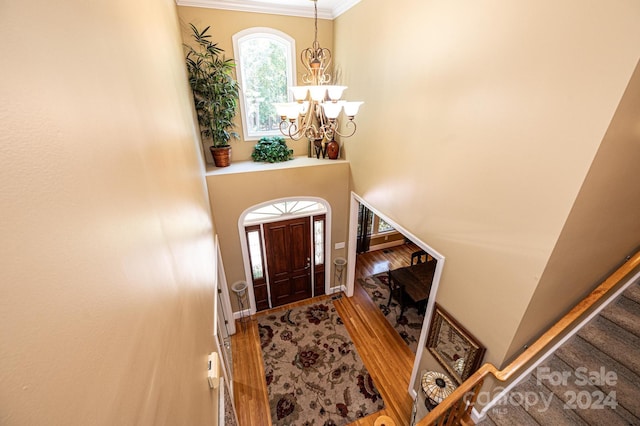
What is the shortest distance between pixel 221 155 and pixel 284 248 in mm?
2098

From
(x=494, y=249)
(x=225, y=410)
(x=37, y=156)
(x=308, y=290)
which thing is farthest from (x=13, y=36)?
(x=308, y=290)

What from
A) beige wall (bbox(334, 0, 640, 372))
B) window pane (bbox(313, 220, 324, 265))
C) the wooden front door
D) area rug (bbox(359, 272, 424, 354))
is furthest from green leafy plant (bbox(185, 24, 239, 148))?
area rug (bbox(359, 272, 424, 354))

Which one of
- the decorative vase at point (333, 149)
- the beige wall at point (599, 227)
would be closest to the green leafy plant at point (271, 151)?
the decorative vase at point (333, 149)

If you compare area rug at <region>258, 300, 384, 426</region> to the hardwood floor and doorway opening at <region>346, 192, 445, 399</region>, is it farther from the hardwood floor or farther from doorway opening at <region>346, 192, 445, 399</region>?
doorway opening at <region>346, 192, 445, 399</region>

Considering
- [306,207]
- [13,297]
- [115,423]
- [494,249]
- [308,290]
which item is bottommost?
[308,290]

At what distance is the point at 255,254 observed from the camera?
506 centimetres

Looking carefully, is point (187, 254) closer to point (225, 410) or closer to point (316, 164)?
point (225, 410)

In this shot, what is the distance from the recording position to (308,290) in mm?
5758

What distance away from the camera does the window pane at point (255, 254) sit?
16.1 ft

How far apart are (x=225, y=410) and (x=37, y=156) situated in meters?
3.14

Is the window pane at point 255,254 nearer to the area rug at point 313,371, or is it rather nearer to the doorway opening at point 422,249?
the area rug at point 313,371

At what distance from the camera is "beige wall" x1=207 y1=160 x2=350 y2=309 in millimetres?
4344

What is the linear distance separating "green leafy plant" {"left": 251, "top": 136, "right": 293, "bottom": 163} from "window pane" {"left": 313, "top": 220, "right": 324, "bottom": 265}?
142 cm

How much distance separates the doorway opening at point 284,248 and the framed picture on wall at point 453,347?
104 inches
